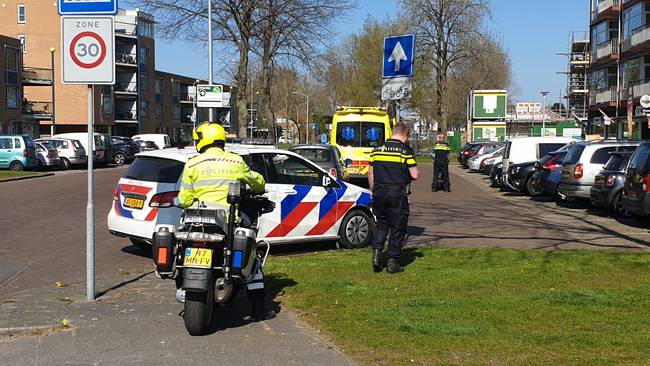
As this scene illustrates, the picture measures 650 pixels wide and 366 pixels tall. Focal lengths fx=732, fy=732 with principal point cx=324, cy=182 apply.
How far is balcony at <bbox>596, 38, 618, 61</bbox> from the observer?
2015 inches

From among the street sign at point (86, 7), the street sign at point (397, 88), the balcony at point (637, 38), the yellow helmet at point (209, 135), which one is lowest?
the yellow helmet at point (209, 135)

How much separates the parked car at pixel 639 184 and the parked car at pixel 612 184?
1.19 m

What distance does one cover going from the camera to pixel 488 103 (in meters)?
54.8

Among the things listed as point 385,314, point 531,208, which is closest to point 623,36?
point 531,208

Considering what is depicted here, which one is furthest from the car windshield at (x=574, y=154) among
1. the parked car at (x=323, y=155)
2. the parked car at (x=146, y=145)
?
the parked car at (x=146, y=145)

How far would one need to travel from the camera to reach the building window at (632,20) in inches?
1795

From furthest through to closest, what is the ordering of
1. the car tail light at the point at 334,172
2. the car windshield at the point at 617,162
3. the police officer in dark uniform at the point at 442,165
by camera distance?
the police officer in dark uniform at the point at 442,165 < the car tail light at the point at 334,172 < the car windshield at the point at 617,162

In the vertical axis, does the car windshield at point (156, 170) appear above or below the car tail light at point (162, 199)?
above

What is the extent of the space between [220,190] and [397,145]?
331 cm

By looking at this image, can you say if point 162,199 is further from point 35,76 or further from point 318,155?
point 35,76

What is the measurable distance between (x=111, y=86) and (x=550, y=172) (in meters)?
46.3

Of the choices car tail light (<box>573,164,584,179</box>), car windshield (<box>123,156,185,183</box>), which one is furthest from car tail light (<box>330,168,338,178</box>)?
car windshield (<box>123,156,185,183</box>)

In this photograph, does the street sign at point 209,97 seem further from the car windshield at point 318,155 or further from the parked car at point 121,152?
the parked car at point 121,152

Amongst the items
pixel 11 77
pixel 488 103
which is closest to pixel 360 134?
pixel 488 103
